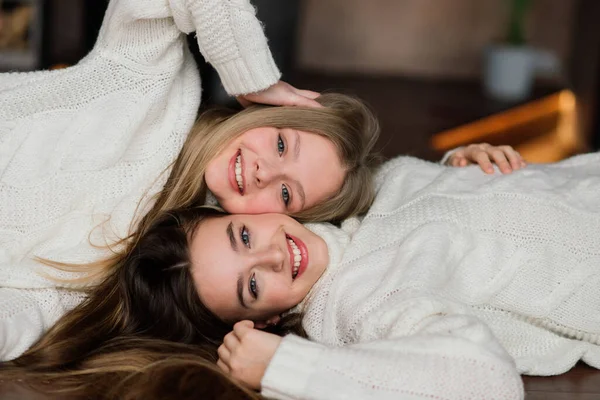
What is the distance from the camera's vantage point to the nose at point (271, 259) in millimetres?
1593

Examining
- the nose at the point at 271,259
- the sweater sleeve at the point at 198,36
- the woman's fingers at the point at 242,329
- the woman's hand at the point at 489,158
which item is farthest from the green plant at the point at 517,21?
the woman's fingers at the point at 242,329

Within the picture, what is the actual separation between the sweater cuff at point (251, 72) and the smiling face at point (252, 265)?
315 millimetres

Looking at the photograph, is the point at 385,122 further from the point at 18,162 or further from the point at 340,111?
the point at 18,162

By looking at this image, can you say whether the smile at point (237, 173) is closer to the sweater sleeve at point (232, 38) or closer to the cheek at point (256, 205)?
the cheek at point (256, 205)

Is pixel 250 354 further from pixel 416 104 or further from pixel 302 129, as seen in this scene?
pixel 416 104

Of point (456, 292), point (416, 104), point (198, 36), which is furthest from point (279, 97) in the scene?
point (416, 104)

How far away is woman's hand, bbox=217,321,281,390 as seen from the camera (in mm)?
1427

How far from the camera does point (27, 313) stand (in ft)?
5.46

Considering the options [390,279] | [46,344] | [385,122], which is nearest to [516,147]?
[385,122]

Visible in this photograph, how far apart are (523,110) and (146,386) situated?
3.08 meters

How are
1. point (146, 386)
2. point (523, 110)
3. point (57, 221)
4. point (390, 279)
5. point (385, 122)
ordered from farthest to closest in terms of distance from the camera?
point (523, 110) → point (385, 122) → point (57, 221) → point (390, 279) → point (146, 386)

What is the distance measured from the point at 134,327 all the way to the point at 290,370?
1.36 feet

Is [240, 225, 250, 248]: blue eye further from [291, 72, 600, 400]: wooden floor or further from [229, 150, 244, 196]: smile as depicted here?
[291, 72, 600, 400]: wooden floor

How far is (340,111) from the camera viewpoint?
1.96m
